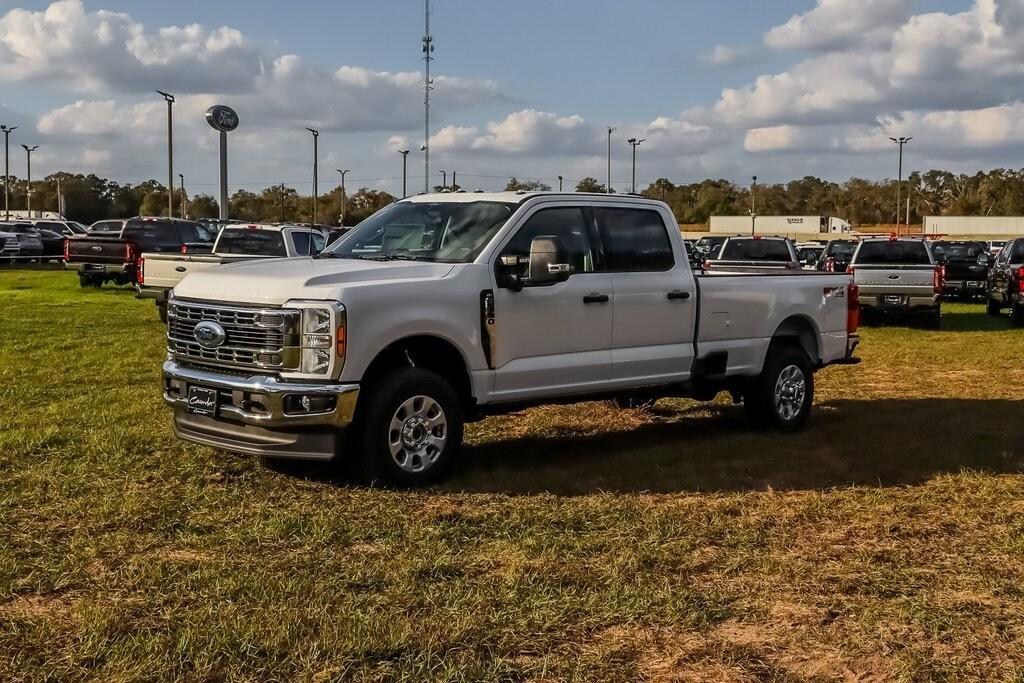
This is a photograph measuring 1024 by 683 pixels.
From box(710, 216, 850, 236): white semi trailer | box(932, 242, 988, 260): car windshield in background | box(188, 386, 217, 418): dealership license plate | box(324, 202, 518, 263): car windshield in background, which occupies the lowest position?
box(188, 386, 217, 418): dealership license plate

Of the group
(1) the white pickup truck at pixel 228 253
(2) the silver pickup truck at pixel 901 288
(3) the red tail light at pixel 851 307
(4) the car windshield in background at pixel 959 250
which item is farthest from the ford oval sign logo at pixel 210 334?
(4) the car windshield in background at pixel 959 250

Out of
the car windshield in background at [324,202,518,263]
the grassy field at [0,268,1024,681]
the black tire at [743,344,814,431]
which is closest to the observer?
the grassy field at [0,268,1024,681]

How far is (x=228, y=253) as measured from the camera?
18.5m

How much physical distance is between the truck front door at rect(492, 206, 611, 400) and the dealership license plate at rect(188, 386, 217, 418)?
71.8 inches

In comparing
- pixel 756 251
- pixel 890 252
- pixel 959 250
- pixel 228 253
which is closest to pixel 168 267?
pixel 228 253

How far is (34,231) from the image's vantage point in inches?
1642

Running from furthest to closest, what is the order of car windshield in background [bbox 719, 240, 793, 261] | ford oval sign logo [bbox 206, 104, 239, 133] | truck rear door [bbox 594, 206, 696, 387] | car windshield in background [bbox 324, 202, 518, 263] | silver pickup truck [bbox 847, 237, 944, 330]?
ford oval sign logo [bbox 206, 104, 239, 133] → car windshield in background [bbox 719, 240, 793, 261] → silver pickup truck [bbox 847, 237, 944, 330] → truck rear door [bbox 594, 206, 696, 387] → car windshield in background [bbox 324, 202, 518, 263]

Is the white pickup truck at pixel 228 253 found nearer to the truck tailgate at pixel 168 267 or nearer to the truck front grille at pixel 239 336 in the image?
the truck tailgate at pixel 168 267

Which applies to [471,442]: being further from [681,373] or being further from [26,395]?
[26,395]

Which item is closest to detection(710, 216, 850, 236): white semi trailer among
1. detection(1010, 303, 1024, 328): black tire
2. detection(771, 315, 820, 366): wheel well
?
detection(1010, 303, 1024, 328): black tire

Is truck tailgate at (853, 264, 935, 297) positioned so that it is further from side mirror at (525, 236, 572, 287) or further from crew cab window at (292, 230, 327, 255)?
side mirror at (525, 236, 572, 287)

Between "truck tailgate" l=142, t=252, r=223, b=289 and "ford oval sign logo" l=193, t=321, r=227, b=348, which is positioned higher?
"truck tailgate" l=142, t=252, r=223, b=289

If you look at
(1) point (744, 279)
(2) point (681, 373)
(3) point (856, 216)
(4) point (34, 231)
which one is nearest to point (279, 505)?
(2) point (681, 373)

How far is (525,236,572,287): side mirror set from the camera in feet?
24.1
